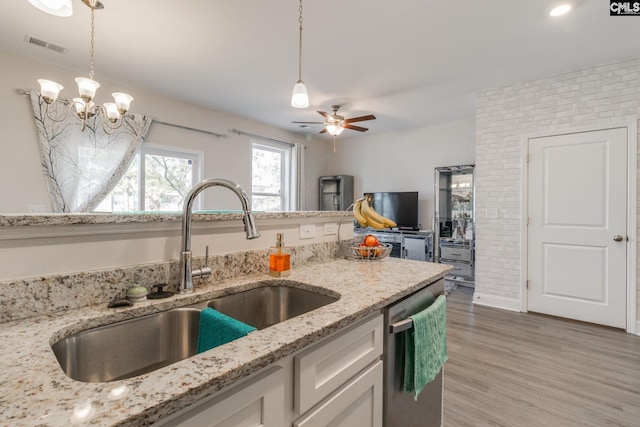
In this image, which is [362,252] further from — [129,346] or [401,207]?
[401,207]

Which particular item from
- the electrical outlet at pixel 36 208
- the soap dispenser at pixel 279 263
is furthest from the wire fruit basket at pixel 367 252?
the electrical outlet at pixel 36 208

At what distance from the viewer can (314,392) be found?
77 cm

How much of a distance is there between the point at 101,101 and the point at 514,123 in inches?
189

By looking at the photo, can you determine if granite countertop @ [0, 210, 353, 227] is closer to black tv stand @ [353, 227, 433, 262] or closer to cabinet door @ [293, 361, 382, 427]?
cabinet door @ [293, 361, 382, 427]

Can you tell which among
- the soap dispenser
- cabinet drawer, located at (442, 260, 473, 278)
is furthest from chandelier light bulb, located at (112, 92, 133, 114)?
cabinet drawer, located at (442, 260, 473, 278)

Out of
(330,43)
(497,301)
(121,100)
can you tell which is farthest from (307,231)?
(497,301)

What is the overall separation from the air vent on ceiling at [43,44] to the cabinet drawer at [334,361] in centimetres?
363

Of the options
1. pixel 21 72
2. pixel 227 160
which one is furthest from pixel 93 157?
pixel 227 160

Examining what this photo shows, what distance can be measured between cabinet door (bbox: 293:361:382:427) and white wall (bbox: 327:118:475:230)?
4.63 m

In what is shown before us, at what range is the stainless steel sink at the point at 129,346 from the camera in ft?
2.43

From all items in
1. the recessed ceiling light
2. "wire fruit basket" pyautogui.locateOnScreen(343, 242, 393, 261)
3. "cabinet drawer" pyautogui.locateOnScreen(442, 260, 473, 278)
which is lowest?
"cabinet drawer" pyautogui.locateOnScreen(442, 260, 473, 278)

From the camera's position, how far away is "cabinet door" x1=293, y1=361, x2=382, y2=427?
789 mm

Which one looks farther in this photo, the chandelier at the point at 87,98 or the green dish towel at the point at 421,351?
the chandelier at the point at 87,98

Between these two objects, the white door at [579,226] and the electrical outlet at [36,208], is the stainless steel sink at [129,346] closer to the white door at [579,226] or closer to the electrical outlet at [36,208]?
the electrical outlet at [36,208]
